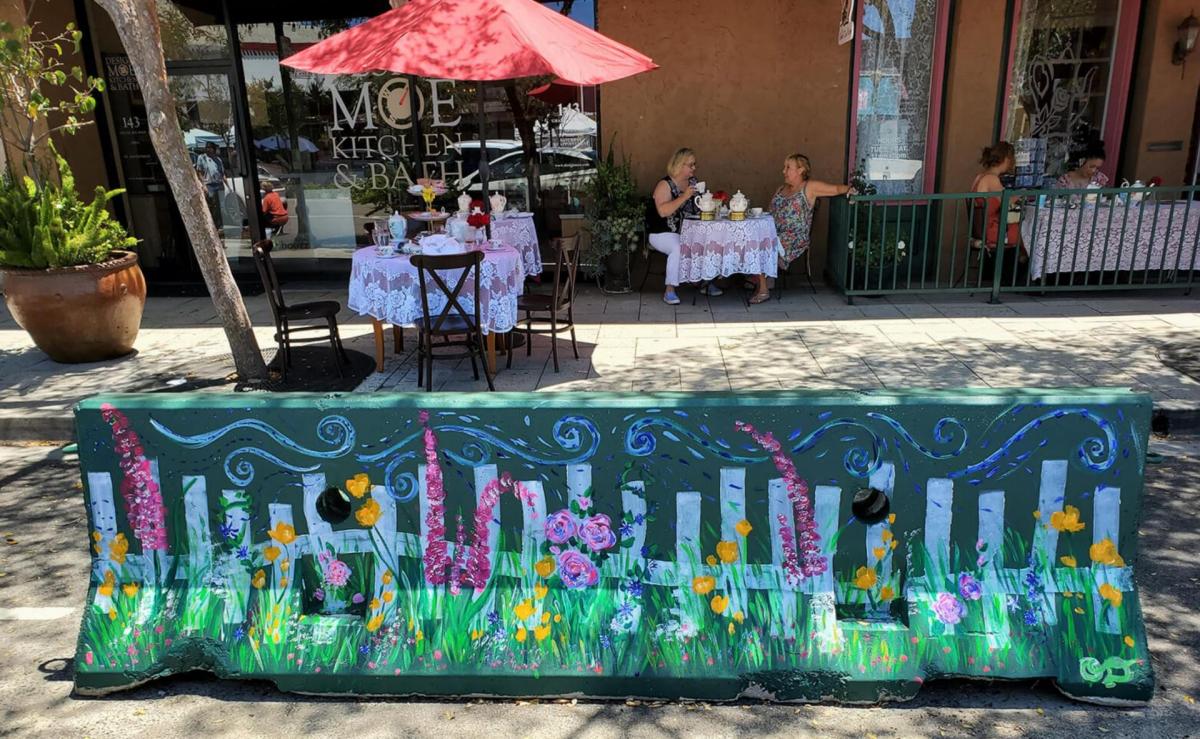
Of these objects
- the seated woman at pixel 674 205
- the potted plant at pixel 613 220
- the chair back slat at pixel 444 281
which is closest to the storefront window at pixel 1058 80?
the seated woman at pixel 674 205

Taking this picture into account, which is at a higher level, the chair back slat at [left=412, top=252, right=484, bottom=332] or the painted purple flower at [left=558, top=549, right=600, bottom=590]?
the chair back slat at [left=412, top=252, right=484, bottom=332]

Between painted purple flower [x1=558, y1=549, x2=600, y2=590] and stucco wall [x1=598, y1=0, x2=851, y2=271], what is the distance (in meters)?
7.67

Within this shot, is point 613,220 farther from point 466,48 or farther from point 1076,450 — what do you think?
point 1076,450

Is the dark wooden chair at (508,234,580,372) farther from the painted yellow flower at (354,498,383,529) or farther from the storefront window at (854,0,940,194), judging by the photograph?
the storefront window at (854,0,940,194)

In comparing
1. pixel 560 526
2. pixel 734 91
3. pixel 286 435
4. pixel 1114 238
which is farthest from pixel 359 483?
pixel 1114 238

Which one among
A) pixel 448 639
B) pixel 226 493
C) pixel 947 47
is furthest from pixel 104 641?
pixel 947 47

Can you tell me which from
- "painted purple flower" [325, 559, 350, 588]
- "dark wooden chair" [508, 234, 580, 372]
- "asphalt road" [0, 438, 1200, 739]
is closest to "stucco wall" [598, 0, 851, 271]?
"dark wooden chair" [508, 234, 580, 372]

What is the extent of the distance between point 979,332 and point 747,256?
7.70 ft

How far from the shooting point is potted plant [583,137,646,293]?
9.52 m

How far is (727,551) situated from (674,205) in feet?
20.7

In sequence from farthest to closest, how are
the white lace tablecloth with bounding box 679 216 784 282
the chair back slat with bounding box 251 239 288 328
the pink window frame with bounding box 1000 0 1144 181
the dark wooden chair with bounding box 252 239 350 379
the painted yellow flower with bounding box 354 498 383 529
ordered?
the pink window frame with bounding box 1000 0 1144 181
the white lace tablecloth with bounding box 679 216 784 282
the dark wooden chair with bounding box 252 239 350 379
the chair back slat with bounding box 251 239 288 328
the painted yellow flower with bounding box 354 498 383 529

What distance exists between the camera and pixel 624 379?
668 centimetres

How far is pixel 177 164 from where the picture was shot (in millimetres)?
6137

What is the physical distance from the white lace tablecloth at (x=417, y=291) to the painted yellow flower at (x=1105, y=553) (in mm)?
4407
